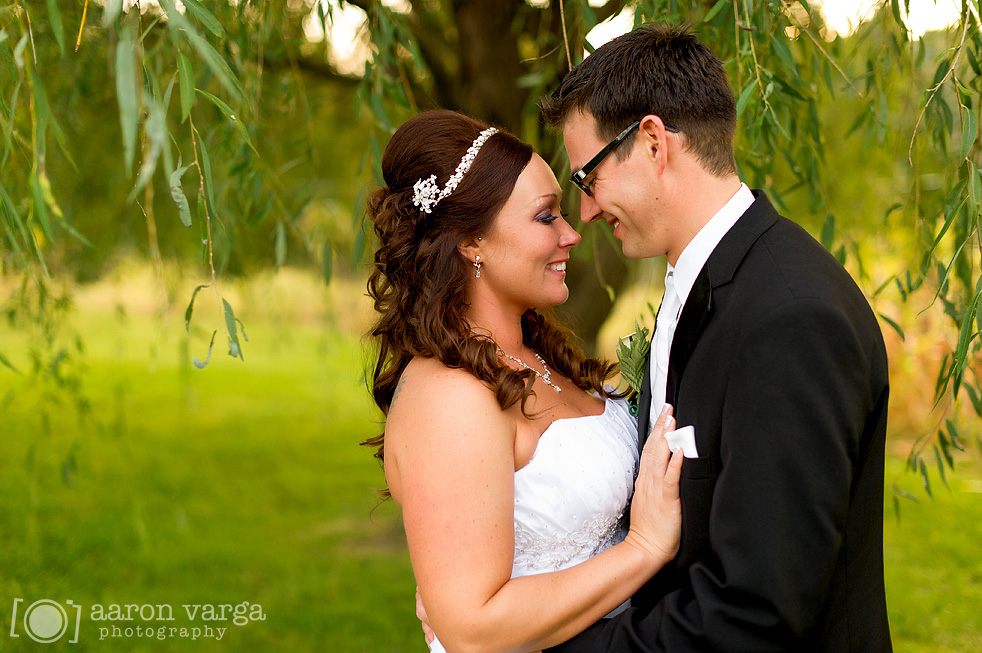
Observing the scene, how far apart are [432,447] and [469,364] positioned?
0.23 metres

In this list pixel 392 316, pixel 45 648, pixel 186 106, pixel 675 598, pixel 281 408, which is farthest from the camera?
pixel 281 408

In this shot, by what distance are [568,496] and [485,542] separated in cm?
33

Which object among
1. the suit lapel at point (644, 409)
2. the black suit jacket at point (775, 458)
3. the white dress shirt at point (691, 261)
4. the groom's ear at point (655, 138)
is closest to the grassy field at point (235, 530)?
the suit lapel at point (644, 409)

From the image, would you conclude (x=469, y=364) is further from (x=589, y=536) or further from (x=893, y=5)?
(x=893, y=5)

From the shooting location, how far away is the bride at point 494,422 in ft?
5.39

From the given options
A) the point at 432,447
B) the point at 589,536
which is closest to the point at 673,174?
the point at 432,447

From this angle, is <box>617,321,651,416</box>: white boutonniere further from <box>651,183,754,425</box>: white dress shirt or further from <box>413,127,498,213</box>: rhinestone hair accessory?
<box>413,127,498,213</box>: rhinestone hair accessory

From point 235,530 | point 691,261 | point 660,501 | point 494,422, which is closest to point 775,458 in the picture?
point 660,501

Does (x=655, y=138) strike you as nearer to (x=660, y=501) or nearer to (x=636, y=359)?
(x=636, y=359)

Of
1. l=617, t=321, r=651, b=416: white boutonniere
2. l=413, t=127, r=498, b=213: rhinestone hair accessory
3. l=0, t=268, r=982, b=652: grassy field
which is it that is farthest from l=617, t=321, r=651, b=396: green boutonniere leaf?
l=0, t=268, r=982, b=652: grassy field

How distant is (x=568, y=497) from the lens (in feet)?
6.22

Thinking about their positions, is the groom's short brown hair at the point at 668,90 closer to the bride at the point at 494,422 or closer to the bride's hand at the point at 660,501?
the bride at the point at 494,422

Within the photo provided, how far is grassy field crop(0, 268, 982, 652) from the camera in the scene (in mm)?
4168

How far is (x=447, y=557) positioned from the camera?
1.63 metres
